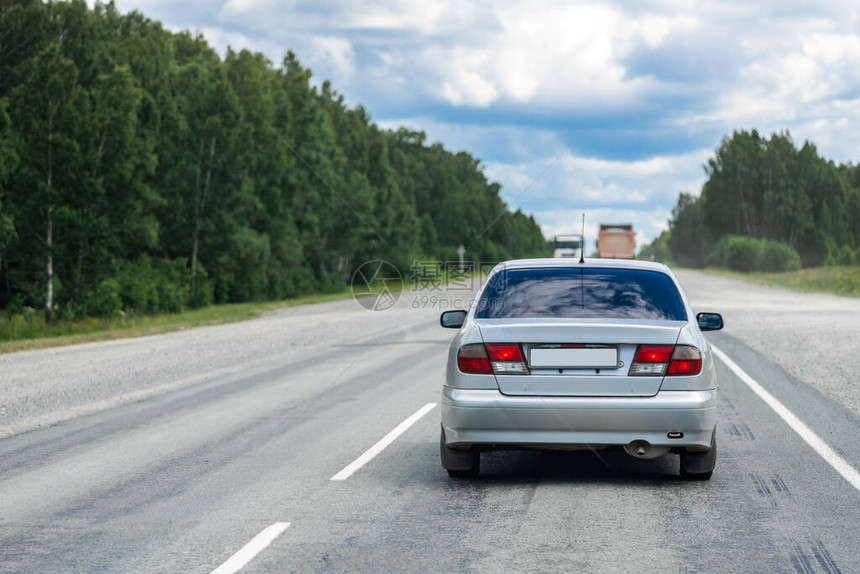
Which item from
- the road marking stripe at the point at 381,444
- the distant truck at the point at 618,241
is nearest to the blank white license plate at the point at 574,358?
the road marking stripe at the point at 381,444

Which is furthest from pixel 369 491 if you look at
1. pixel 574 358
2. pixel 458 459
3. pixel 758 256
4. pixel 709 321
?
pixel 758 256

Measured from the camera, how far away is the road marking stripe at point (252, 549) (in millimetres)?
4578

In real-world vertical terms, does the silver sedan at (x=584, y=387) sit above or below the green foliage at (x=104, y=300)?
above

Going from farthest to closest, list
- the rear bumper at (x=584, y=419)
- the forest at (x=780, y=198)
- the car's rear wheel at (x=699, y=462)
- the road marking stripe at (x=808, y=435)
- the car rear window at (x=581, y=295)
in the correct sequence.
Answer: the forest at (x=780, y=198), the road marking stripe at (x=808, y=435), the car rear window at (x=581, y=295), the car's rear wheel at (x=699, y=462), the rear bumper at (x=584, y=419)

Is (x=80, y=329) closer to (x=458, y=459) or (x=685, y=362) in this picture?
(x=458, y=459)

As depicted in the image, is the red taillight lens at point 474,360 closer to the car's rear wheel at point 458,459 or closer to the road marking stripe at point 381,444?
the car's rear wheel at point 458,459

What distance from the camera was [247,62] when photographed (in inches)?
2375

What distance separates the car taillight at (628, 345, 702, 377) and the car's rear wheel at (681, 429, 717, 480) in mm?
598

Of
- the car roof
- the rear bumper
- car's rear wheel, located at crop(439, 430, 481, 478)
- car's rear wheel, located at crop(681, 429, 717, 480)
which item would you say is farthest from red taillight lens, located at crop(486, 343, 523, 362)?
car's rear wheel, located at crop(681, 429, 717, 480)

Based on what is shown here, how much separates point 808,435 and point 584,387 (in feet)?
11.2

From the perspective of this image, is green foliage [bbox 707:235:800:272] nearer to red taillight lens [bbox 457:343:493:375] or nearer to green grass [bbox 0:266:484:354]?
green grass [bbox 0:266:484:354]

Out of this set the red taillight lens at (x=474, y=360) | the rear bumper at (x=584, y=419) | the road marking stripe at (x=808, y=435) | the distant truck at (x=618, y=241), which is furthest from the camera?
the distant truck at (x=618, y=241)

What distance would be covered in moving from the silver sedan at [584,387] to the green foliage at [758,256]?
10146 cm

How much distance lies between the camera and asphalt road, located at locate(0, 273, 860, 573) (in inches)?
190
